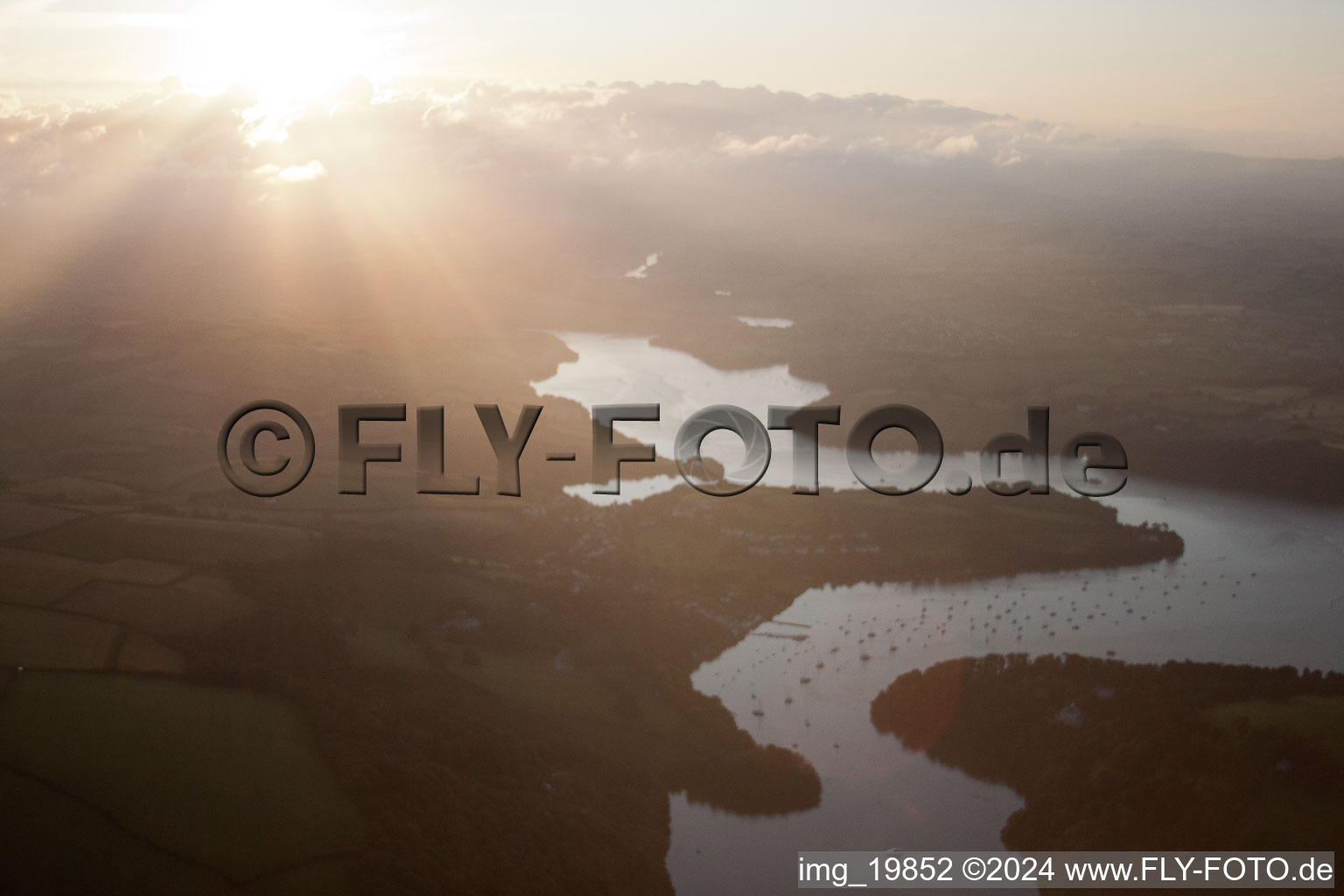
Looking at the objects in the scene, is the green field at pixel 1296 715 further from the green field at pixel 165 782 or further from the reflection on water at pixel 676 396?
the green field at pixel 165 782

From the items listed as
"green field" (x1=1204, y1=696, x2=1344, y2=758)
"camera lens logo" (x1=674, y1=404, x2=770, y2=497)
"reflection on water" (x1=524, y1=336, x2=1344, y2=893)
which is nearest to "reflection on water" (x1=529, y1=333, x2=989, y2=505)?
"camera lens logo" (x1=674, y1=404, x2=770, y2=497)

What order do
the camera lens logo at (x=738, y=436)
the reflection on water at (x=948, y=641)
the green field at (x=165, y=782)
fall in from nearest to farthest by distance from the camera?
1. the green field at (x=165, y=782)
2. the reflection on water at (x=948, y=641)
3. the camera lens logo at (x=738, y=436)

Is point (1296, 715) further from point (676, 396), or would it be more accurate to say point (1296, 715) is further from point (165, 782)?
point (676, 396)

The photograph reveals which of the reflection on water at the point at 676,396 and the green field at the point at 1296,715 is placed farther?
the reflection on water at the point at 676,396

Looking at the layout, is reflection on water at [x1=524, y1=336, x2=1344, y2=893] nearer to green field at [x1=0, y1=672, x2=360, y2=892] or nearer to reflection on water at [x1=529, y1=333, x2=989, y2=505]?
reflection on water at [x1=529, y1=333, x2=989, y2=505]

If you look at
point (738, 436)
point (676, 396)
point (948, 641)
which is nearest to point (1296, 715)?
point (948, 641)

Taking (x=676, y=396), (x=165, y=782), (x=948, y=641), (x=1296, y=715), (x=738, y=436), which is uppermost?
(x=676, y=396)

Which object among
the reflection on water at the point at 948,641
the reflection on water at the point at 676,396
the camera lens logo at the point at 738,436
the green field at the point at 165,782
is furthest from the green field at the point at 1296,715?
the green field at the point at 165,782

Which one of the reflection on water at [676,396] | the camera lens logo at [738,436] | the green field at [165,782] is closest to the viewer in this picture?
the green field at [165,782]
